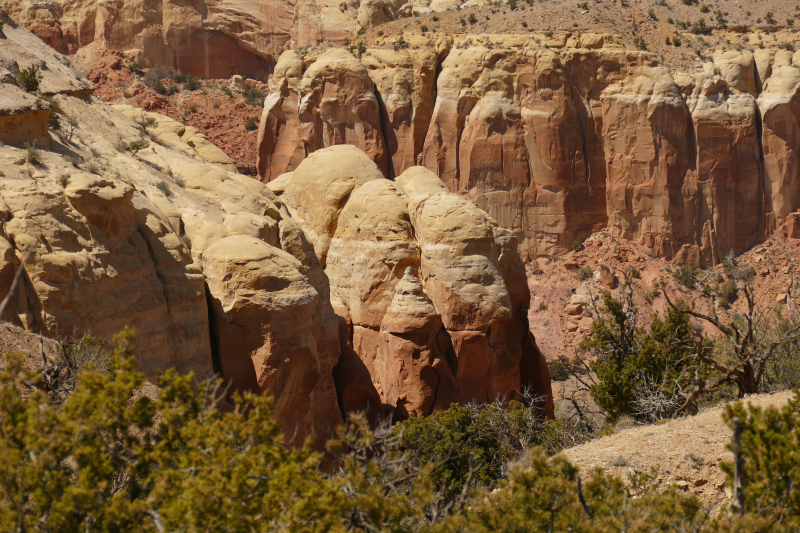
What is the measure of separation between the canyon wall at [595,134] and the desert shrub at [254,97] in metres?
13.5

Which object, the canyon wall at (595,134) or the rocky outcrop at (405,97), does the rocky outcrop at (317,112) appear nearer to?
the canyon wall at (595,134)

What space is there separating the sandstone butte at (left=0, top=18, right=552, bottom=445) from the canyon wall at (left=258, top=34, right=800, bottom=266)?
889 inches

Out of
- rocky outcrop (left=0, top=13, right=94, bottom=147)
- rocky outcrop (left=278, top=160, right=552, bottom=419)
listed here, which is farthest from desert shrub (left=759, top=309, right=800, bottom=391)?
rocky outcrop (left=0, top=13, right=94, bottom=147)

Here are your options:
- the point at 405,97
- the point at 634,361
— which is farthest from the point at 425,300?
the point at 405,97

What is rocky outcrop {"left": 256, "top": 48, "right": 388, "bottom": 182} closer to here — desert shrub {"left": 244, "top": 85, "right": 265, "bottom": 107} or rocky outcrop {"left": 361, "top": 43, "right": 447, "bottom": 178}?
rocky outcrop {"left": 361, "top": 43, "right": 447, "bottom": 178}

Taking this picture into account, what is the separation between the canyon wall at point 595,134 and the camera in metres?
54.9

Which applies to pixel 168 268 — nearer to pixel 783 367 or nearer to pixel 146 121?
pixel 146 121

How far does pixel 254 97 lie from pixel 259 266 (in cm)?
5084

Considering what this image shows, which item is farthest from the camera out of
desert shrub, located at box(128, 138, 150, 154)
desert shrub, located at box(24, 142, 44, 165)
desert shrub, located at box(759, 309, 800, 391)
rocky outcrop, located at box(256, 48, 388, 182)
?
rocky outcrop, located at box(256, 48, 388, 182)

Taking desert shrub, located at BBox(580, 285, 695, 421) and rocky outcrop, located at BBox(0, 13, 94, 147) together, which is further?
desert shrub, located at BBox(580, 285, 695, 421)

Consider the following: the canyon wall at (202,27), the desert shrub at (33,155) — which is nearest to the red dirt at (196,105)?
the canyon wall at (202,27)

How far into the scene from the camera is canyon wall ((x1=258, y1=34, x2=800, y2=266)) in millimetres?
54938

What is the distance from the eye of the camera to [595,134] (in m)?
56.4

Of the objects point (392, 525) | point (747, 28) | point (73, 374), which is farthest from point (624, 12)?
point (392, 525)
